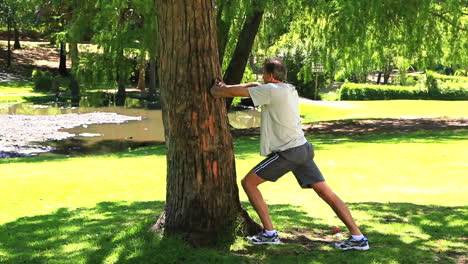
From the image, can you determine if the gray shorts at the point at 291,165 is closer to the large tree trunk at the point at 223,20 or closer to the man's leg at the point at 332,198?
the man's leg at the point at 332,198

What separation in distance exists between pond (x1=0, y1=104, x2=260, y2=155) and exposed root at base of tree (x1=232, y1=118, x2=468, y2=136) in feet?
14.9

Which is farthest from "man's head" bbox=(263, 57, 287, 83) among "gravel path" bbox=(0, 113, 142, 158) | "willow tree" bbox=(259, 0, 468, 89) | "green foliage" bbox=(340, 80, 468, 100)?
"green foliage" bbox=(340, 80, 468, 100)

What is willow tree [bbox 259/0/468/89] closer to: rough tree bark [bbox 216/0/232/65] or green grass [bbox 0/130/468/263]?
rough tree bark [bbox 216/0/232/65]

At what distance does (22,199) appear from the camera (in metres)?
9.59

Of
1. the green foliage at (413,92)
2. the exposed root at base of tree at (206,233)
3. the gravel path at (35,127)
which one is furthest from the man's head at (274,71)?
the green foliage at (413,92)

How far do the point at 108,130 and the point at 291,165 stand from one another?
78.2ft

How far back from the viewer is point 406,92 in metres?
43.4

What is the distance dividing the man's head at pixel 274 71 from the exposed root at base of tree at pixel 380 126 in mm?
17560

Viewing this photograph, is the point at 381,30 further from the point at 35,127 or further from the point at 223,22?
the point at 35,127

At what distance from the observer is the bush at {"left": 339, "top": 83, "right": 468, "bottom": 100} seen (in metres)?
43.0

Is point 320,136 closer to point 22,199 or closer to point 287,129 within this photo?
point 22,199

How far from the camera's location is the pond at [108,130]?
23031 millimetres

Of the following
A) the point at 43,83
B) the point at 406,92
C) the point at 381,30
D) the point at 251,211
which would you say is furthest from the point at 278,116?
the point at 43,83

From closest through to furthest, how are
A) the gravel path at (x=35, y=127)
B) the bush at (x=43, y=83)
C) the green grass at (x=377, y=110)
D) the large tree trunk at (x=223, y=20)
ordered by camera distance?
1. the large tree trunk at (x=223, y=20)
2. the gravel path at (x=35, y=127)
3. the green grass at (x=377, y=110)
4. the bush at (x=43, y=83)
